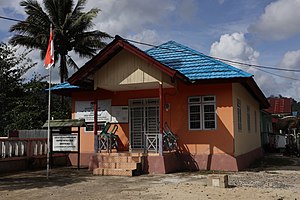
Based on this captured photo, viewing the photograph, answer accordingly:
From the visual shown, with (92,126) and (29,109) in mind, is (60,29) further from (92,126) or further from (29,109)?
(92,126)

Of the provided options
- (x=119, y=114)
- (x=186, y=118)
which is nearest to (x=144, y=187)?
(x=186, y=118)

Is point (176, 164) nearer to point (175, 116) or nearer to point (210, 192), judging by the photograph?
point (175, 116)

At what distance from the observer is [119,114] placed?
16.5 metres

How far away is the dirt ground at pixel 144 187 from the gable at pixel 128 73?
3532 millimetres

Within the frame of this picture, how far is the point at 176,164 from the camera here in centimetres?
1452

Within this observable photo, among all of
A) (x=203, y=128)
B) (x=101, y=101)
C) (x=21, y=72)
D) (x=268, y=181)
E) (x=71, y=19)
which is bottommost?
(x=268, y=181)

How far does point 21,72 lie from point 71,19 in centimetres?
1071

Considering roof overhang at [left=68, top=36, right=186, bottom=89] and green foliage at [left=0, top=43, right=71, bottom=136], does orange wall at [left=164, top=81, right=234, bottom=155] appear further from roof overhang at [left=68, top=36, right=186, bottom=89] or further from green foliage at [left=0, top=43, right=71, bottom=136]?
green foliage at [left=0, top=43, right=71, bottom=136]

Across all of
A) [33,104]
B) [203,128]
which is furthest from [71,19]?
[203,128]

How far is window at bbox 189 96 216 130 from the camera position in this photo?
49.2 feet

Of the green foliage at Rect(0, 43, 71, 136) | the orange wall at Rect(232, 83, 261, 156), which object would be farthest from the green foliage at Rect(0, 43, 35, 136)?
the orange wall at Rect(232, 83, 261, 156)

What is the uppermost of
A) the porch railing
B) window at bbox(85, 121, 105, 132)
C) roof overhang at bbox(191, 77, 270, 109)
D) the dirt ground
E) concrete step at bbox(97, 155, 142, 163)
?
roof overhang at bbox(191, 77, 270, 109)

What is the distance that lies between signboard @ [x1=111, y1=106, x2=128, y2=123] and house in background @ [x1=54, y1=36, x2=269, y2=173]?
45 millimetres

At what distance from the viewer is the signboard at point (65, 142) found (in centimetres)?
1526
